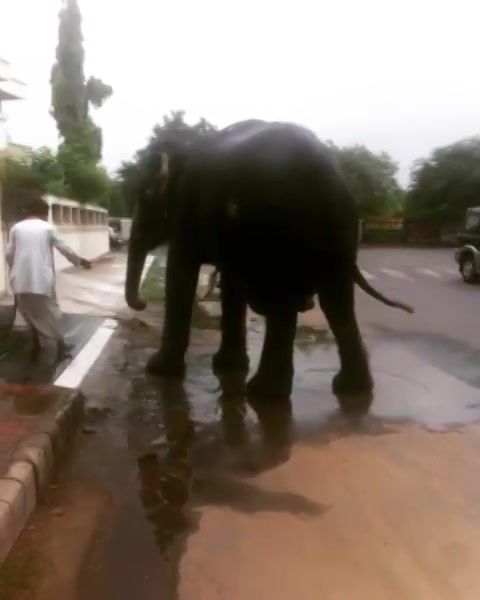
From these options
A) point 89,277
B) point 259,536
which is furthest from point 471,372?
point 89,277

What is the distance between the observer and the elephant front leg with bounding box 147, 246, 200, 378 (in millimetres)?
6754

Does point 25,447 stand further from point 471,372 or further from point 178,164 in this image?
point 471,372

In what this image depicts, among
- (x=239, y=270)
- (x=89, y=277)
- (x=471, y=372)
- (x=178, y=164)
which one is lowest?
(x=89, y=277)

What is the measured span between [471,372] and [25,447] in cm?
456

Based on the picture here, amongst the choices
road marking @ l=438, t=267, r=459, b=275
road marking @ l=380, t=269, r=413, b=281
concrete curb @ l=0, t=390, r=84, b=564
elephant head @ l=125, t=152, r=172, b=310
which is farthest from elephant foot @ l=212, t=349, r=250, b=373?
road marking @ l=438, t=267, r=459, b=275

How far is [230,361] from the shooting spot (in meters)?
7.60

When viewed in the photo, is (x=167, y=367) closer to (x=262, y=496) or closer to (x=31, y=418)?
(x=31, y=418)

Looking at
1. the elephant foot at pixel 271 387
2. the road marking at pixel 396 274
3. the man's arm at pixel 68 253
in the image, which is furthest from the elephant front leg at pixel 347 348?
the road marking at pixel 396 274

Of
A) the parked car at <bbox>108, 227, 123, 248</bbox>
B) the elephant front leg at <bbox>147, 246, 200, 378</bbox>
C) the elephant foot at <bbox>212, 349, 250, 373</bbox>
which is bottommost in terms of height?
the parked car at <bbox>108, 227, 123, 248</bbox>

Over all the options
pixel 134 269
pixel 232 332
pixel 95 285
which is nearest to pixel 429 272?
pixel 95 285

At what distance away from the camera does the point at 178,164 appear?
693 cm

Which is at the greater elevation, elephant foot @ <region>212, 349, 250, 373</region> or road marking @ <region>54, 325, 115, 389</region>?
elephant foot @ <region>212, 349, 250, 373</region>

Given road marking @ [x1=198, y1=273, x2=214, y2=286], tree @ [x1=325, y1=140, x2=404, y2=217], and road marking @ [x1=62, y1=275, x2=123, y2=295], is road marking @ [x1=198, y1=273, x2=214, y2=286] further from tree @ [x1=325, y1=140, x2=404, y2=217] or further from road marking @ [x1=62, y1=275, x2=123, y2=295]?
tree @ [x1=325, y1=140, x2=404, y2=217]

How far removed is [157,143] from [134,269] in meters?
1.16
